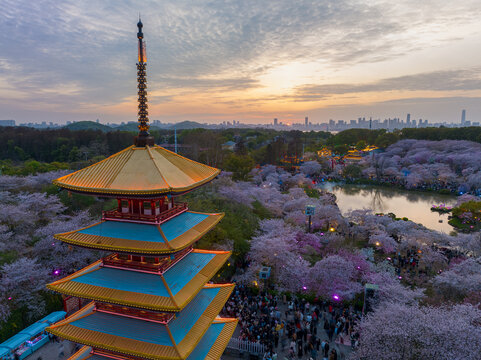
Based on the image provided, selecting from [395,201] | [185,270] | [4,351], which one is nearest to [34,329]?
[4,351]

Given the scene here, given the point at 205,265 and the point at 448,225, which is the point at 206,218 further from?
the point at 448,225

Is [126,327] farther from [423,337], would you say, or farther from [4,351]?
[423,337]

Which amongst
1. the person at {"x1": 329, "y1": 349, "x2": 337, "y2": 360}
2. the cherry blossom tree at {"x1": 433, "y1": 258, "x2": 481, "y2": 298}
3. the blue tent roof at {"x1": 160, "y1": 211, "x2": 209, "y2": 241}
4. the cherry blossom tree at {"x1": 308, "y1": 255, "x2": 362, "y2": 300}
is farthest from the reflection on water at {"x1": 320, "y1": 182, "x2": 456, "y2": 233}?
the blue tent roof at {"x1": 160, "y1": 211, "x2": 209, "y2": 241}

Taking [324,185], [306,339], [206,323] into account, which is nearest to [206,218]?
[206,323]

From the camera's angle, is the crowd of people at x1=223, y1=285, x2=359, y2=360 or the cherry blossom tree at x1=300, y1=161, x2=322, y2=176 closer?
the crowd of people at x1=223, y1=285, x2=359, y2=360

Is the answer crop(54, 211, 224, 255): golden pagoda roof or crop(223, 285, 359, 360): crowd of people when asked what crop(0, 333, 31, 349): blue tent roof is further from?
crop(223, 285, 359, 360): crowd of people
